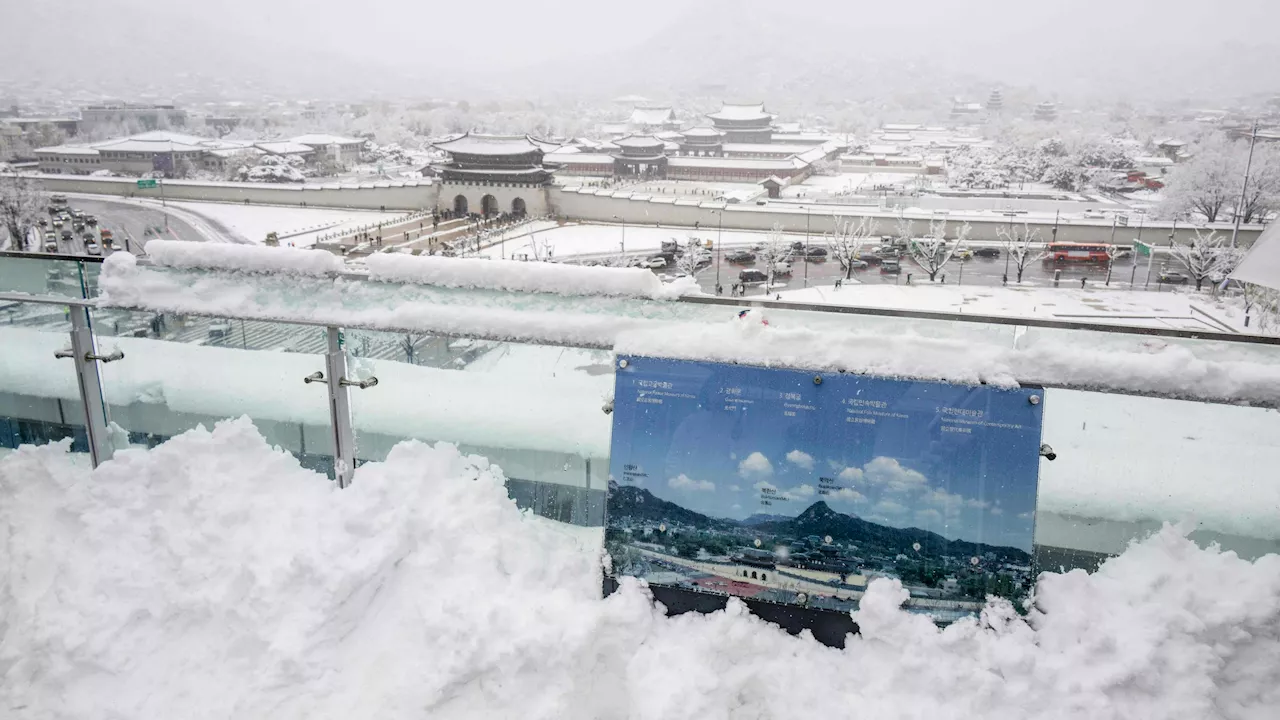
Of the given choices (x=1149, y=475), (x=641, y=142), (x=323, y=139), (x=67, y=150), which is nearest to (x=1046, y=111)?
(x=641, y=142)

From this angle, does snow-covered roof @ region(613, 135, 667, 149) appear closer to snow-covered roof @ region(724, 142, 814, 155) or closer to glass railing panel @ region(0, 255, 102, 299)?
snow-covered roof @ region(724, 142, 814, 155)

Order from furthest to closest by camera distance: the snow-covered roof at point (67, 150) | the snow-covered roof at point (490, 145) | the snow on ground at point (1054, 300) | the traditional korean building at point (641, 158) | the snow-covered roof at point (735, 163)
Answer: the traditional korean building at point (641, 158), the snow-covered roof at point (735, 163), the snow-covered roof at point (67, 150), the snow-covered roof at point (490, 145), the snow on ground at point (1054, 300)

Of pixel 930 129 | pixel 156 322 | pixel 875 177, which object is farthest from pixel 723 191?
pixel 156 322

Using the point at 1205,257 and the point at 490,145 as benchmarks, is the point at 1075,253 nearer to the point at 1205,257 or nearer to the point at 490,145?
the point at 1205,257

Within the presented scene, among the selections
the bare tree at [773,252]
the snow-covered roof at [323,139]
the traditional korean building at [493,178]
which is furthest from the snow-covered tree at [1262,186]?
the snow-covered roof at [323,139]

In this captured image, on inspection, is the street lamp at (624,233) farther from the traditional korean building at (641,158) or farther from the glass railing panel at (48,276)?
the glass railing panel at (48,276)
